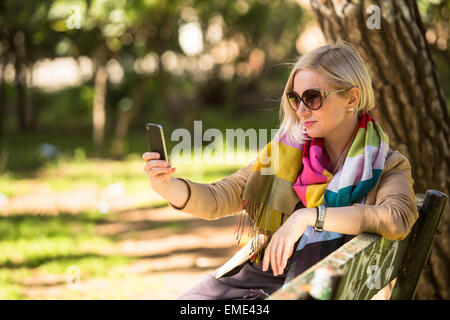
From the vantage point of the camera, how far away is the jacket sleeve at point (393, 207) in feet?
6.18

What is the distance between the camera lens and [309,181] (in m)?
2.18

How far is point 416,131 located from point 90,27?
7893 millimetres

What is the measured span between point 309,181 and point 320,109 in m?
0.29

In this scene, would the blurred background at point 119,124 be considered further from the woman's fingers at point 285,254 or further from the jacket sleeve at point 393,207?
the woman's fingers at point 285,254

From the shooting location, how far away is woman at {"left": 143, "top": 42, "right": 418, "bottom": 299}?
2.05 m

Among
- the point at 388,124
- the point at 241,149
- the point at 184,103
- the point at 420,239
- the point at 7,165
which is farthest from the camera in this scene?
the point at 184,103

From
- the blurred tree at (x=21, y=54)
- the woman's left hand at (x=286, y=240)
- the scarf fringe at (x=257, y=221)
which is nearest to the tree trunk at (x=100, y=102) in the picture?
the blurred tree at (x=21, y=54)

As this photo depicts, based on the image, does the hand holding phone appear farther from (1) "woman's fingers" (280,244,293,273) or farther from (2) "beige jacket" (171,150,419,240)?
(1) "woman's fingers" (280,244,293,273)

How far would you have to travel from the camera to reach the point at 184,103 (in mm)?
16000

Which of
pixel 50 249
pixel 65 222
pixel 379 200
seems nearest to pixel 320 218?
pixel 379 200
